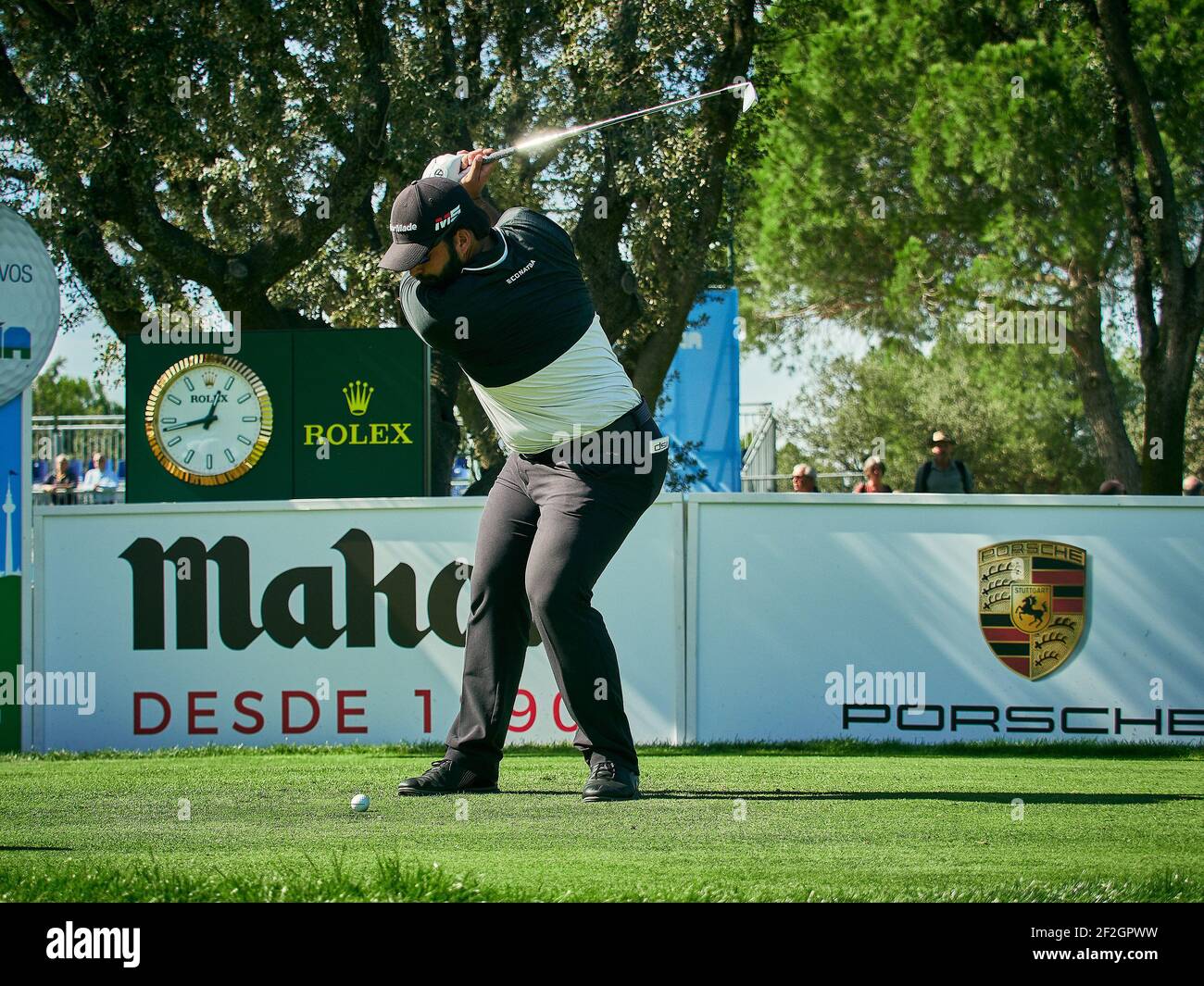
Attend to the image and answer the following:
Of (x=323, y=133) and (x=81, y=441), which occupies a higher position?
(x=323, y=133)

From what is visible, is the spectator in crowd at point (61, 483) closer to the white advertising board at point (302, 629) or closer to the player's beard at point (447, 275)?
the white advertising board at point (302, 629)

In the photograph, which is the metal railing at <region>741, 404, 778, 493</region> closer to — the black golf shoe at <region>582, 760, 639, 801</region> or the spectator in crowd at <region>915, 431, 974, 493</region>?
the spectator in crowd at <region>915, 431, 974, 493</region>

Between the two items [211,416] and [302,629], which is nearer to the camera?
[302,629]

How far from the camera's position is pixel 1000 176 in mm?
23750

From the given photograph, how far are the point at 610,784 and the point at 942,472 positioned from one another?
853 centimetres

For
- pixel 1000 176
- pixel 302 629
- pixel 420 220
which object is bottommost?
pixel 302 629

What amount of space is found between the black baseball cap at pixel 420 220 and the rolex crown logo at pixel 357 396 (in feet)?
14.5

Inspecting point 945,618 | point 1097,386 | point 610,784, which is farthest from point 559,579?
point 1097,386

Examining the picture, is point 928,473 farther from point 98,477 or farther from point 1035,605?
point 98,477

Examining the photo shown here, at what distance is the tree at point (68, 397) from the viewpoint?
176ft

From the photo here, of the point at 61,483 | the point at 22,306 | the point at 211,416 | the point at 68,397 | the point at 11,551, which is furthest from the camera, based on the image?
the point at 68,397

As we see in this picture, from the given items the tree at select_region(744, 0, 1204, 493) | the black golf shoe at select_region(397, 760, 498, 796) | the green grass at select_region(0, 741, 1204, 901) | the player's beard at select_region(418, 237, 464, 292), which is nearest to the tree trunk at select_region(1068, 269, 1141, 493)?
the tree at select_region(744, 0, 1204, 493)

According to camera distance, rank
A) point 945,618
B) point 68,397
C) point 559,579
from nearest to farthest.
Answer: point 559,579 → point 945,618 → point 68,397

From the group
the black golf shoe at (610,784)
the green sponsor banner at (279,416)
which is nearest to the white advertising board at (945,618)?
the green sponsor banner at (279,416)
